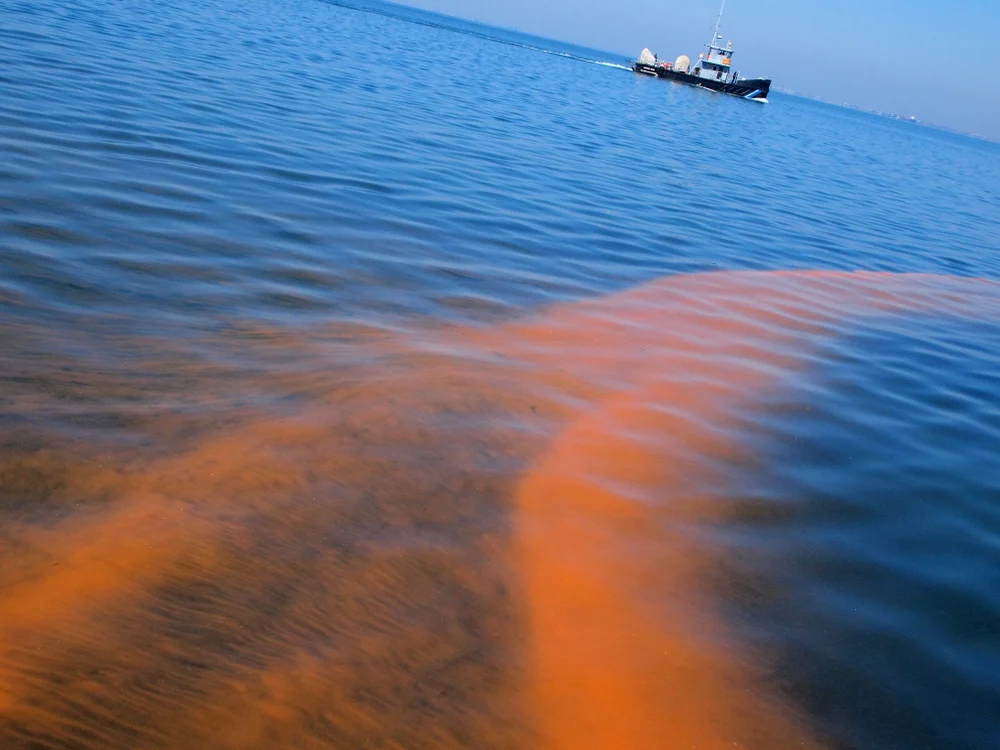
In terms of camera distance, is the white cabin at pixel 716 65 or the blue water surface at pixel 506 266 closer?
the blue water surface at pixel 506 266

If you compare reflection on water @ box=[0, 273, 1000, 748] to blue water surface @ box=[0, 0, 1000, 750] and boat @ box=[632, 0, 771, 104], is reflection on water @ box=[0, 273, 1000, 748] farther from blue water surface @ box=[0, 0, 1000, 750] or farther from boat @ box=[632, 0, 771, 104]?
boat @ box=[632, 0, 771, 104]

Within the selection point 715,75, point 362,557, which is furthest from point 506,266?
point 715,75

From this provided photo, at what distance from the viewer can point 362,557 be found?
261 cm

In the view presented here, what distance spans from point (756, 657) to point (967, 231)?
51.0 ft

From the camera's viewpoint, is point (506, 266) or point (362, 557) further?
point (506, 266)

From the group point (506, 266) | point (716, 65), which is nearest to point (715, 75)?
point (716, 65)

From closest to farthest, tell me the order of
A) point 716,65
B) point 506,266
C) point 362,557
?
1. point 362,557
2. point 506,266
3. point 716,65

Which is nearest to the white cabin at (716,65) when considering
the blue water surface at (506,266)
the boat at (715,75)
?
the boat at (715,75)

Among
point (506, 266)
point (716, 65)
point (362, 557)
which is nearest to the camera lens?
point (362, 557)

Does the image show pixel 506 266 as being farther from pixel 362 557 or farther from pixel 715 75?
pixel 715 75

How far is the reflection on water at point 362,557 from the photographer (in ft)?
6.67

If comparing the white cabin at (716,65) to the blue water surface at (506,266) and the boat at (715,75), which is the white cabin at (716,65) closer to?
the boat at (715,75)

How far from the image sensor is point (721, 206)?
12055mm

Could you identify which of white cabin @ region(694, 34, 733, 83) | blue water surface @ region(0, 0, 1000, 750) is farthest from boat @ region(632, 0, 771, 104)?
blue water surface @ region(0, 0, 1000, 750)
